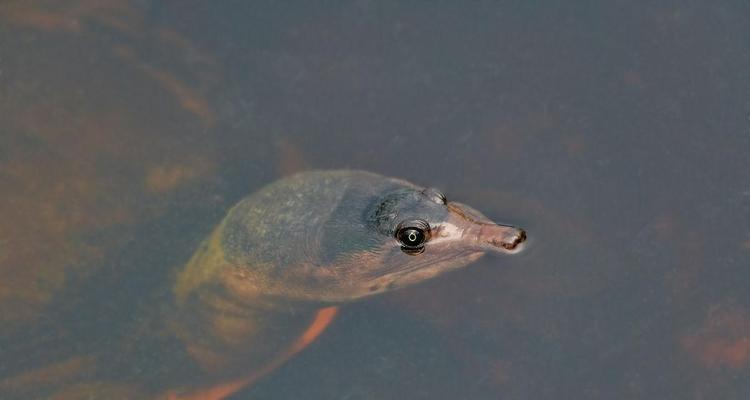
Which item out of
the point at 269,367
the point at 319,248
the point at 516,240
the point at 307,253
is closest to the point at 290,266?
the point at 307,253

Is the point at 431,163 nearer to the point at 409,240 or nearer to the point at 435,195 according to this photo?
the point at 435,195

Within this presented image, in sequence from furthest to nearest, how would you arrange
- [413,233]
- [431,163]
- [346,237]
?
[431,163] < [346,237] < [413,233]

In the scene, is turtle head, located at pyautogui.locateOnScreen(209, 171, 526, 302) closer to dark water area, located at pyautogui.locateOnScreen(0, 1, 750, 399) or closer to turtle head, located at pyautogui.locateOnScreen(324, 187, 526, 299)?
turtle head, located at pyautogui.locateOnScreen(324, 187, 526, 299)

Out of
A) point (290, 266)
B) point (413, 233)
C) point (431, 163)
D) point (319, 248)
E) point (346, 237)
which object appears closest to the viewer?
point (413, 233)

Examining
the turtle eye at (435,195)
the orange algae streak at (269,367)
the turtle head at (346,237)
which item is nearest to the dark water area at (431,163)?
the orange algae streak at (269,367)

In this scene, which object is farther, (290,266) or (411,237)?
(290,266)

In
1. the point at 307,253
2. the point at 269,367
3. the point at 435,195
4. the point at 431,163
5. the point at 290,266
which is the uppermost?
the point at 431,163

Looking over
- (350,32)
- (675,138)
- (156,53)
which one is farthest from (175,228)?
(675,138)

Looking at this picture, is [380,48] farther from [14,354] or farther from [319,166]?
[14,354]

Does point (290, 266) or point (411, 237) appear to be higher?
point (411, 237)
